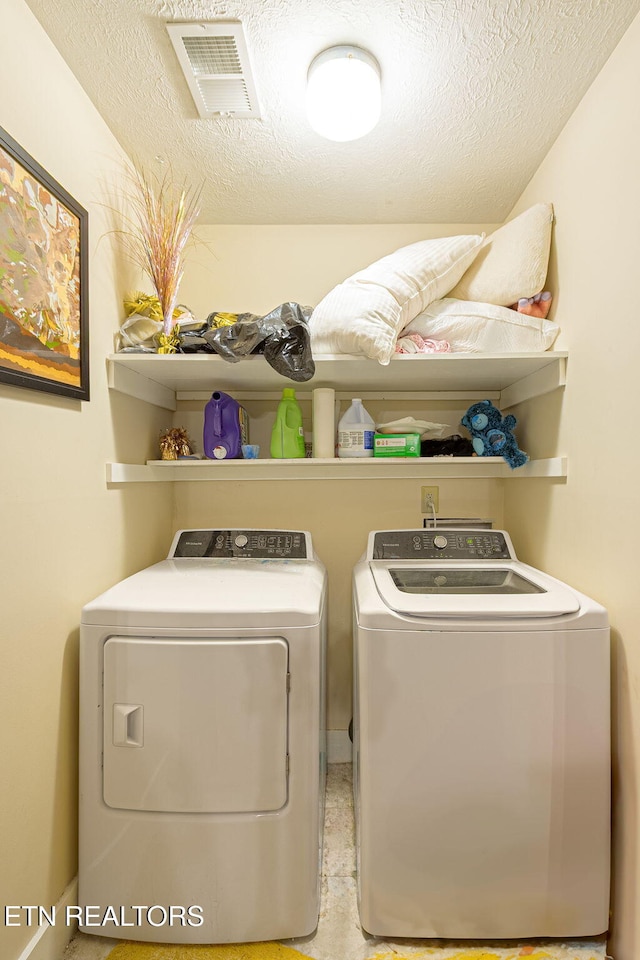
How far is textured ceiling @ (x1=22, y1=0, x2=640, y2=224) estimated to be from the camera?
131 cm

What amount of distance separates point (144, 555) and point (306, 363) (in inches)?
40.6

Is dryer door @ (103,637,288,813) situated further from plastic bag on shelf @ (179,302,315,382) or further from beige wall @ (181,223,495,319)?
beige wall @ (181,223,495,319)

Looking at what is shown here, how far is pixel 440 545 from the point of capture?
2029 millimetres

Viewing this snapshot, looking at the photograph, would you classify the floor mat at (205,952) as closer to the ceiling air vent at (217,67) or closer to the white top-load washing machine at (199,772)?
the white top-load washing machine at (199,772)

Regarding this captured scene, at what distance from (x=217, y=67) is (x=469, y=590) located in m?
1.78

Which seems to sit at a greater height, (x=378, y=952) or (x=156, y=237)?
(x=156, y=237)

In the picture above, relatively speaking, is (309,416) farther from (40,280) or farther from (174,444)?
(40,280)

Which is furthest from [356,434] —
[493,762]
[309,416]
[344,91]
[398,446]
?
[493,762]

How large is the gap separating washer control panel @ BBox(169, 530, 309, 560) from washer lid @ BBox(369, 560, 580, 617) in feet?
1.10

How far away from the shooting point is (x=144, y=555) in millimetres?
2062

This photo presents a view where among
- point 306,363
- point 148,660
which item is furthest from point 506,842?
point 306,363

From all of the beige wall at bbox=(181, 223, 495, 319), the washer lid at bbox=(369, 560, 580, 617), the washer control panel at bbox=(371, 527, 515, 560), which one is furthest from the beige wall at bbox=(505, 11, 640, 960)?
the beige wall at bbox=(181, 223, 495, 319)

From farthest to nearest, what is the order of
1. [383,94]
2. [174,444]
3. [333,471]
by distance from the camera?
[333,471], [174,444], [383,94]

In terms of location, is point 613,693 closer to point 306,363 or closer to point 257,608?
point 257,608
